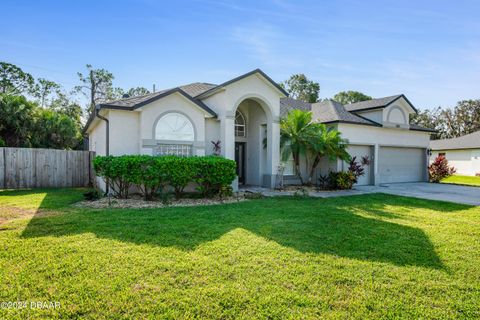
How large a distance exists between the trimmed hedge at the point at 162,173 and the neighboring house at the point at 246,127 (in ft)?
5.18

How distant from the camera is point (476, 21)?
34.1 ft

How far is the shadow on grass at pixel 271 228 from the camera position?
17.3ft

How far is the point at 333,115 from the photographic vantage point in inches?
658

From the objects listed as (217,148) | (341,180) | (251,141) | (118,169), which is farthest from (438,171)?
(118,169)

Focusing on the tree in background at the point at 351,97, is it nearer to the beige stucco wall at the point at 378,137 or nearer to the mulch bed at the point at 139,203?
the beige stucco wall at the point at 378,137

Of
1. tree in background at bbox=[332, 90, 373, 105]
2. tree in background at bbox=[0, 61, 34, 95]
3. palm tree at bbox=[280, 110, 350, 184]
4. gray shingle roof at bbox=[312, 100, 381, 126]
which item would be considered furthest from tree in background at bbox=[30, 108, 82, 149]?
tree in background at bbox=[332, 90, 373, 105]

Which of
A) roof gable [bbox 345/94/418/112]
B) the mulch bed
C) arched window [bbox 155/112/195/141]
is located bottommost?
the mulch bed

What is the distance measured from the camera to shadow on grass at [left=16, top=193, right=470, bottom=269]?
5258mm

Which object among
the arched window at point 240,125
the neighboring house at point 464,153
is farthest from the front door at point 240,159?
the neighboring house at point 464,153

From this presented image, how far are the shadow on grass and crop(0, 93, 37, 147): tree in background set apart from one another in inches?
449

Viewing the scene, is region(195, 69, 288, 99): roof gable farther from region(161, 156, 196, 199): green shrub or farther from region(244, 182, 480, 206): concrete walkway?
region(244, 182, 480, 206): concrete walkway

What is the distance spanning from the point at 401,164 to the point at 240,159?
39.4ft

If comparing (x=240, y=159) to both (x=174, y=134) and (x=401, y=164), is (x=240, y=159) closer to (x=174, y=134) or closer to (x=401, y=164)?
(x=174, y=134)

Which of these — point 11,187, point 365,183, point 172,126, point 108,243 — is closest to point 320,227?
point 108,243
